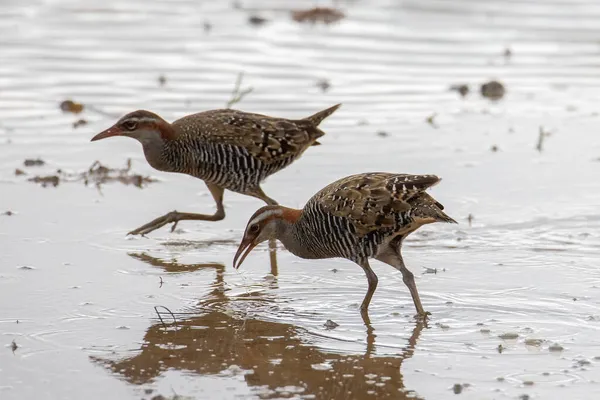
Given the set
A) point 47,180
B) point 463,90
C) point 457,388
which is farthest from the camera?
point 463,90

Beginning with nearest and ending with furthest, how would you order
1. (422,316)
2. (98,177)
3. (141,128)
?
(422,316) → (141,128) → (98,177)

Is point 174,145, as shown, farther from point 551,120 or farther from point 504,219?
point 551,120

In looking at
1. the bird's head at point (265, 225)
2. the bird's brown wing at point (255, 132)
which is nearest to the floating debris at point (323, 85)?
the bird's brown wing at point (255, 132)

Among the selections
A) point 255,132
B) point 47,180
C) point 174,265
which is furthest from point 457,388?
point 47,180

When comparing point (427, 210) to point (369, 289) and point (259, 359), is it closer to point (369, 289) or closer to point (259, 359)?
point (369, 289)

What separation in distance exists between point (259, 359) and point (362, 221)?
1479 millimetres

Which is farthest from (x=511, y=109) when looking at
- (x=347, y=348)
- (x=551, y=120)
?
(x=347, y=348)

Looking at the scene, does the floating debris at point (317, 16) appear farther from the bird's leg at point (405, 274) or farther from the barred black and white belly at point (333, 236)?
the bird's leg at point (405, 274)

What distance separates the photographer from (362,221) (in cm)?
911

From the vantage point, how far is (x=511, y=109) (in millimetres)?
15633

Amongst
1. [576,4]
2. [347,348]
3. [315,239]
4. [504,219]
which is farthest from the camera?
[576,4]

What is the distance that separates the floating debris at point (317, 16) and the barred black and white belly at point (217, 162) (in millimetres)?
9517

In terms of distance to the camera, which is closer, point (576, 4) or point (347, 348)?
point (347, 348)

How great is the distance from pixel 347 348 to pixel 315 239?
125 centimetres
